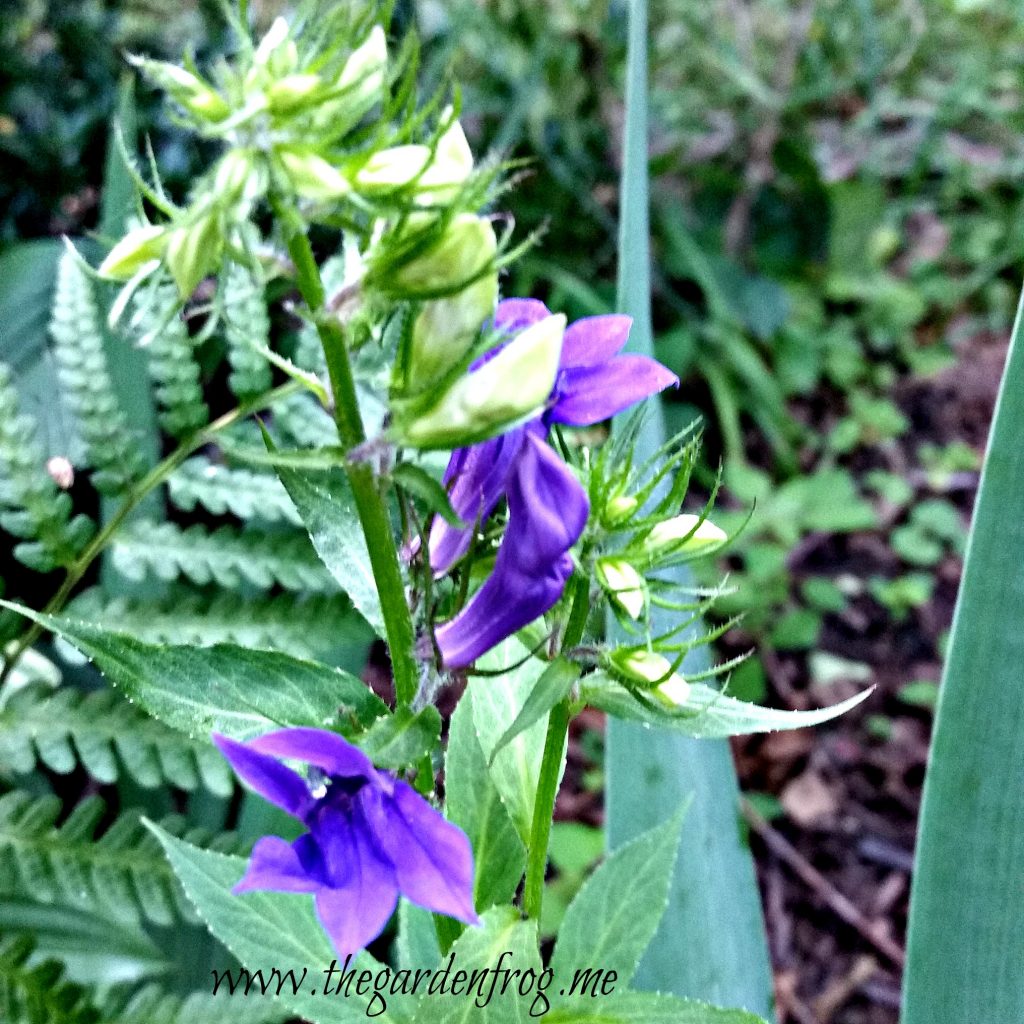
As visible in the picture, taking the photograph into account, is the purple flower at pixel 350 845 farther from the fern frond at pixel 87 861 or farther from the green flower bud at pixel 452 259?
the fern frond at pixel 87 861

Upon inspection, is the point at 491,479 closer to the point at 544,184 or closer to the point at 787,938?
the point at 787,938

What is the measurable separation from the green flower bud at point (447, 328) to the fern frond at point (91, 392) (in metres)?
0.56

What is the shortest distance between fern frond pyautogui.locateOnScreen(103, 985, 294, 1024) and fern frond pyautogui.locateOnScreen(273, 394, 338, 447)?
45cm

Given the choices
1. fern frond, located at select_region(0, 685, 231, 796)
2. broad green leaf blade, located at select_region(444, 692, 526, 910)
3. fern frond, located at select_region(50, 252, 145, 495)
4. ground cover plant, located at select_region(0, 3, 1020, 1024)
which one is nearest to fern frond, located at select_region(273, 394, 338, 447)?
ground cover plant, located at select_region(0, 3, 1020, 1024)

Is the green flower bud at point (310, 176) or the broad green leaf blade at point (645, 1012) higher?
the green flower bud at point (310, 176)

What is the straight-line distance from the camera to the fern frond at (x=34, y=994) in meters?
0.75

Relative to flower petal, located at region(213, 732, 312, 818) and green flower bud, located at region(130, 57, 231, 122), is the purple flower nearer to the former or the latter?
flower petal, located at region(213, 732, 312, 818)

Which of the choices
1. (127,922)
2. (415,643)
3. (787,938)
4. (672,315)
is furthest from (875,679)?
(415,643)

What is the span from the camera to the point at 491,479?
1.51 feet

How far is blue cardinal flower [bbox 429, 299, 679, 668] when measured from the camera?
42 centimetres

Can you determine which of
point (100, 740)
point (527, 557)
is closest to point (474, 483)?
point (527, 557)

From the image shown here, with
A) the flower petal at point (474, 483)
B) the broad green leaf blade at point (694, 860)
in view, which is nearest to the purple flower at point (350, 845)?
the flower petal at point (474, 483)

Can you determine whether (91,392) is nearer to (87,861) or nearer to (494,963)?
(87,861)

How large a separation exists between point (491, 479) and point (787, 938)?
3.55 ft
